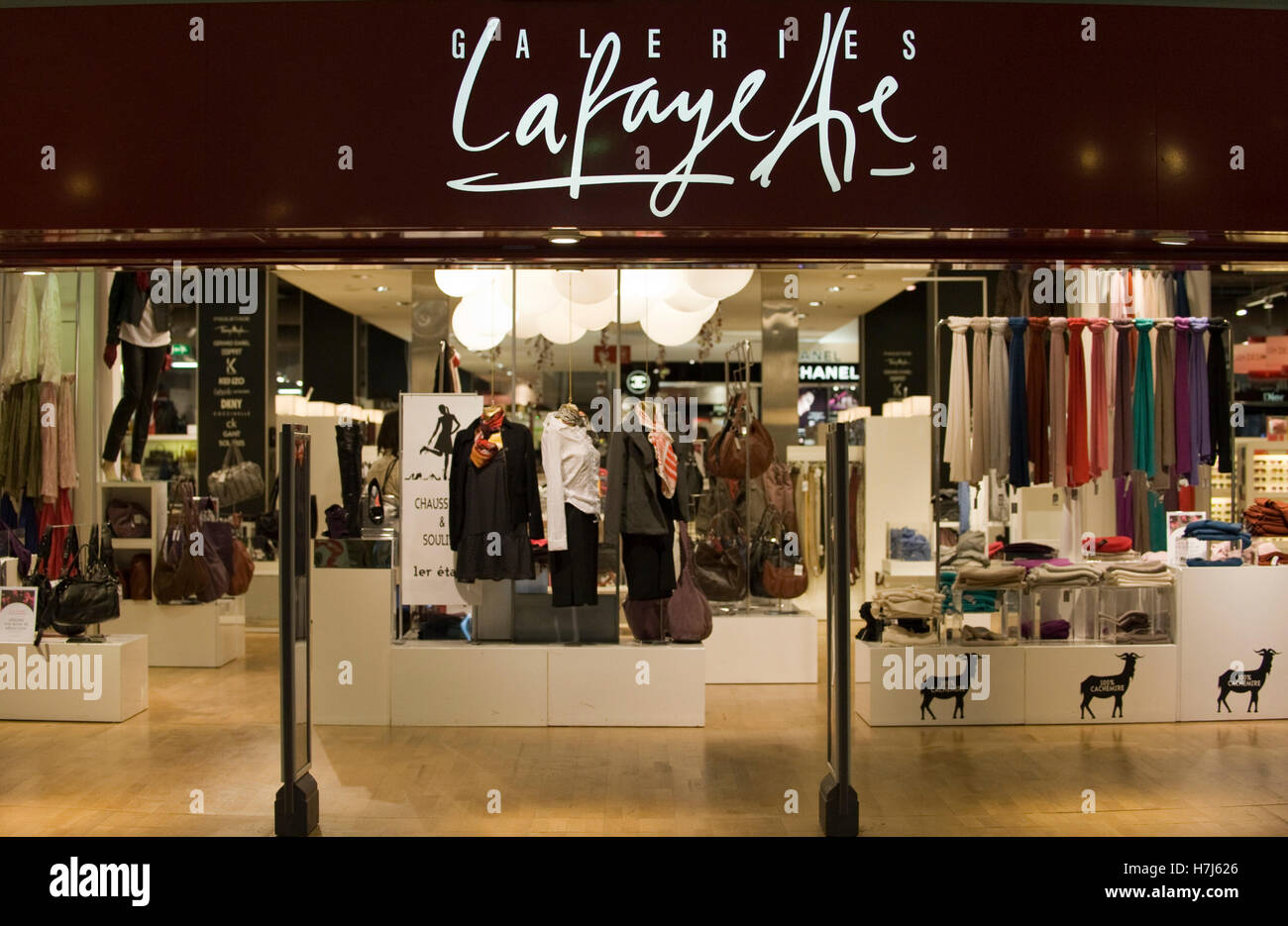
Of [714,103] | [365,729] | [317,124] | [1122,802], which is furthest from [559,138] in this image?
[1122,802]

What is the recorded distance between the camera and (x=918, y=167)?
175 inches

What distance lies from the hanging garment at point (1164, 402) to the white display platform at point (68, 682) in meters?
5.64

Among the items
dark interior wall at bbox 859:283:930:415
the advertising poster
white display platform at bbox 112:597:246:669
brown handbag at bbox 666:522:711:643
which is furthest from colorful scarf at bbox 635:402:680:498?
dark interior wall at bbox 859:283:930:415

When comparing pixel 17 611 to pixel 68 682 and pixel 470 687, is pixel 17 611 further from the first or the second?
pixel 470 687

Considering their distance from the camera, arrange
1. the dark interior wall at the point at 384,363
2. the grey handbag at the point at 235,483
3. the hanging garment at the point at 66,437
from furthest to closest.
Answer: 1. the dark interior wall at the point at 384,363
2. the grey handbag at the point at 235,483
3. the hanging garment at the point at 66,437

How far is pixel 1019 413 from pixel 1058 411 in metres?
0.19

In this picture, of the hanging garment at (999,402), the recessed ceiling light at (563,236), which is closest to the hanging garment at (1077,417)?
the hanging garment at (999,402)

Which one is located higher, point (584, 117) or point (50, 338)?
point (584, 117)

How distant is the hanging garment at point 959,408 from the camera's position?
566cm

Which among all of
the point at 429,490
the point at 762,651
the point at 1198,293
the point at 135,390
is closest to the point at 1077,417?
the point at 1198,293

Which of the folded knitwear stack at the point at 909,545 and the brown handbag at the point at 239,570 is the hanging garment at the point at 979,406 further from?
the brown handbag at the point at 239,570

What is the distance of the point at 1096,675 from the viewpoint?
5859 mm

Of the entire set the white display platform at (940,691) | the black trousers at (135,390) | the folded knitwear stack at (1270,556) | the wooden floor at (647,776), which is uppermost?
the black trousers at (135,390)
